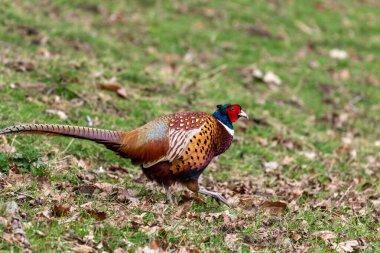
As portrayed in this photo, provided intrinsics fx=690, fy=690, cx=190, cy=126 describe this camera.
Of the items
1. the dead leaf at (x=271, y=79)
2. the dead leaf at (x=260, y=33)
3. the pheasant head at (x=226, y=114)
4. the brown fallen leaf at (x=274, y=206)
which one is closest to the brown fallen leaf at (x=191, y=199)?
the brown fallen leaf at (x=274, y=206)

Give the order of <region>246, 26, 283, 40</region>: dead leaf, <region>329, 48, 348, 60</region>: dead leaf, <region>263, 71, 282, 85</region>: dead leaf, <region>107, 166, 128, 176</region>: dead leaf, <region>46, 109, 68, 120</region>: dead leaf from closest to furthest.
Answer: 1. <region>107, 166, 128, 176</region>: dead leaf
2. <region>46, 109, 68, 120</region>: dead leaf
3. <region>263, 71, 282, 85</region>: dead leaf
4. <region>329, 48, 348, 60</region>: dead leaf
5. <region>246, 26, 283, 40</region>: dead leaf

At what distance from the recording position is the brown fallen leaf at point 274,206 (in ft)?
17.9

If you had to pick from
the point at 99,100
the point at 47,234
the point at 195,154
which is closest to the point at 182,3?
the point at 99,100

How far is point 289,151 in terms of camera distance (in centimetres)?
784

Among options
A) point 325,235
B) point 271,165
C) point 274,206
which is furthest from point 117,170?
point 325,235

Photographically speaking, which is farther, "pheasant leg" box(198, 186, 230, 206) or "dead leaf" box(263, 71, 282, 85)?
"dead leaf" box(263, 71, 282, 85)

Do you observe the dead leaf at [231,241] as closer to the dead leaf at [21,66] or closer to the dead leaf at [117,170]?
the dead leaf at [117,170]

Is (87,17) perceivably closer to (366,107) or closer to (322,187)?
(366,107)

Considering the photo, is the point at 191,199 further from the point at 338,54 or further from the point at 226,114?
the point at 338,54

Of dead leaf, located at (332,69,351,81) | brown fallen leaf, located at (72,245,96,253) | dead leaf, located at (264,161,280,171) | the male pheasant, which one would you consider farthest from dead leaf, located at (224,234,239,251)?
dead leaf, located at (332,69,351,81)

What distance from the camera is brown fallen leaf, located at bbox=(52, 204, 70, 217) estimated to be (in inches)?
177

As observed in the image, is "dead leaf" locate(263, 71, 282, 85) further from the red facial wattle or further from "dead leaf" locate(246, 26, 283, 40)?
the red facial wattle

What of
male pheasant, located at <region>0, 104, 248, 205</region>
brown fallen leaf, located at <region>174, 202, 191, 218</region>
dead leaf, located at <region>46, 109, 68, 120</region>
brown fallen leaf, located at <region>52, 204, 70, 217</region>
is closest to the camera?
brown fallen leaf, located at <region>52, 204, 70, 217</region>

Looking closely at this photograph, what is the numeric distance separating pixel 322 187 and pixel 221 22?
234 inches
